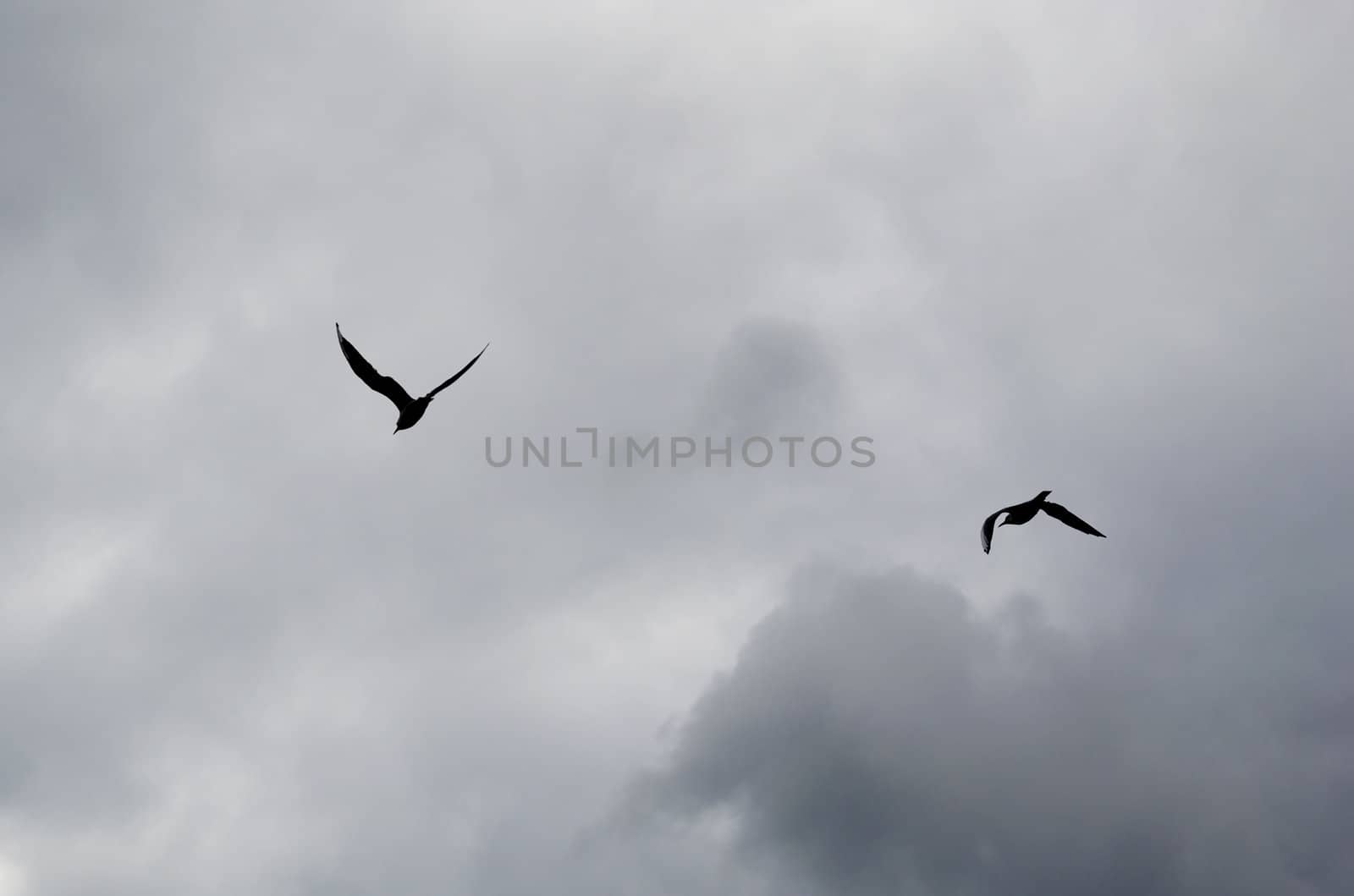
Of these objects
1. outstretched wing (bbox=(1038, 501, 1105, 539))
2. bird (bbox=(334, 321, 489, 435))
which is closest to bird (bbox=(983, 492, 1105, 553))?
outstretched wing (bbox=(1038, 501, 1105, 539))

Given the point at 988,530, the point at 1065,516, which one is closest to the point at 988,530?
the point at 988,530

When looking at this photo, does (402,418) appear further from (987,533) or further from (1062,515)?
(1062,515)

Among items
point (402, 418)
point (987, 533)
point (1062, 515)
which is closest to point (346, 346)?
point (402, 418)

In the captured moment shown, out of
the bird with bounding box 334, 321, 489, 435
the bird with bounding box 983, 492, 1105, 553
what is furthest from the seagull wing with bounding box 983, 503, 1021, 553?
the bird with bounding box 334, 321, 489, 435

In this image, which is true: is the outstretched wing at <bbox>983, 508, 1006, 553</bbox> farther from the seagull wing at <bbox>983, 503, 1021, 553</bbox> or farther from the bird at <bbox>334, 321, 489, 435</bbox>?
the bird at <bbox>334, 321, 489, 435</bbox>

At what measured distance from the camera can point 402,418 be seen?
76.0 meters

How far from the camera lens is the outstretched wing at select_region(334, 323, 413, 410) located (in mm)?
74250

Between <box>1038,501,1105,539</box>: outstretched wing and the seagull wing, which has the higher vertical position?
<box>1038,501,1105,539</box>: outstretched wing

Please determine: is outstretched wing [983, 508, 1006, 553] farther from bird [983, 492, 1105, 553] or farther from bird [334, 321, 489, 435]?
bird [334, 321, 489, 435]

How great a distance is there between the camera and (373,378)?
250ft

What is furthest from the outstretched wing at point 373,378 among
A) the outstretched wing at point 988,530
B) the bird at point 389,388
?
the outstretched wing at point 988,530

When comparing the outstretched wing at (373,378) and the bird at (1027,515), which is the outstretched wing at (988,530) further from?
the outstretched wing at (373,378)

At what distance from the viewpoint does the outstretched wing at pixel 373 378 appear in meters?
74.2

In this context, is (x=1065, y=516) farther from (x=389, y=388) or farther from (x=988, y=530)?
(x=389, y=388)
